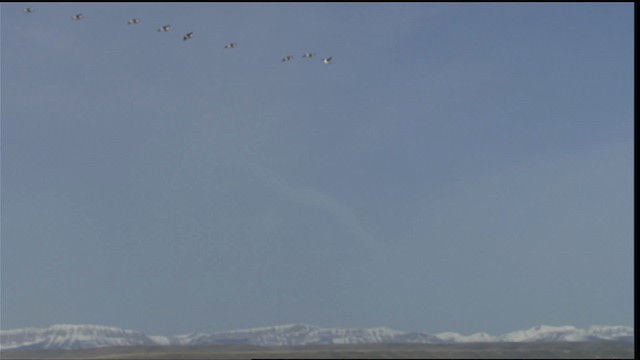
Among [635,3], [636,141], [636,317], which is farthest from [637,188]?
[635,3]

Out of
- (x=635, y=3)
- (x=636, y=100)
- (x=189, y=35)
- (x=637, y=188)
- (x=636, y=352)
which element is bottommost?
(x=636, y=352)

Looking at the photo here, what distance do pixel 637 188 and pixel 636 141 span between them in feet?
11.1

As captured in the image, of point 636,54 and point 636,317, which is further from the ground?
point 636,54

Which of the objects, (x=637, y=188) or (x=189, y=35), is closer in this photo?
(x=637, y=188)

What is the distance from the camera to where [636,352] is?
6462cm

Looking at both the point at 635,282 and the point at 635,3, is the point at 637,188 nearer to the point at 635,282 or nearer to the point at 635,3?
the point at 635,282

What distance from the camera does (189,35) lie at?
6383 inches

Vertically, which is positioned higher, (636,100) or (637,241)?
(636,100)

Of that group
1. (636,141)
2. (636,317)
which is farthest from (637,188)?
(636,317)

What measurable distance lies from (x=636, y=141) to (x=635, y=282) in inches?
390

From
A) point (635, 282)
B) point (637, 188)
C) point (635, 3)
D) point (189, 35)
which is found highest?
point (189, 35)

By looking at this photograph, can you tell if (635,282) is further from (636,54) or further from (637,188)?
(636,54)

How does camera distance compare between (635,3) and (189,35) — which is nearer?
(635,3)

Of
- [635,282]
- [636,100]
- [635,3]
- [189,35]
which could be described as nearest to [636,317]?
[635,282]
